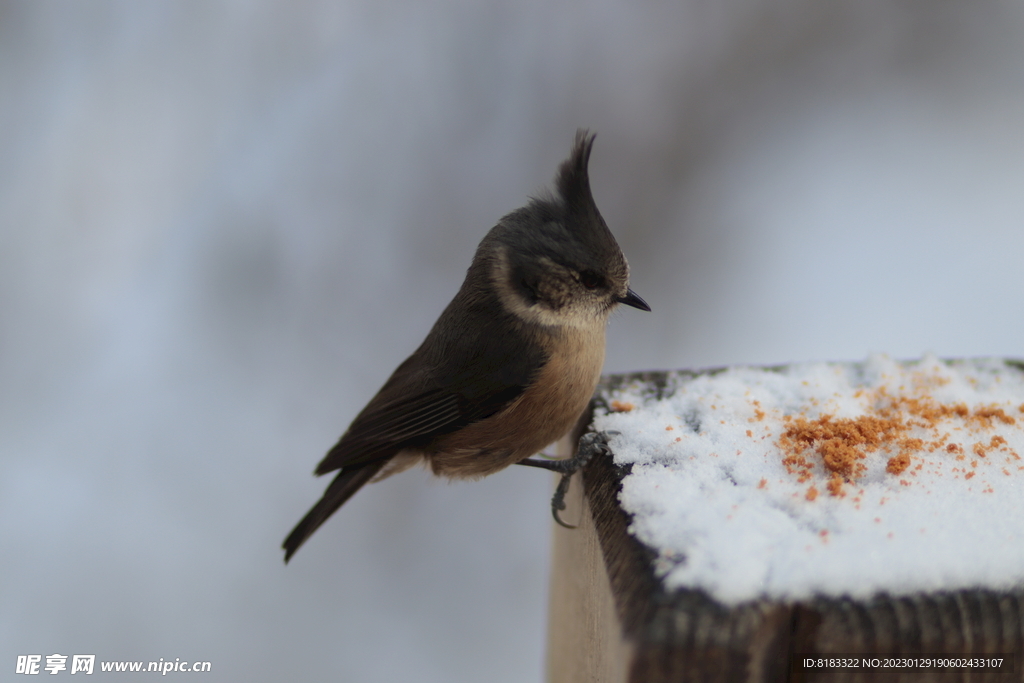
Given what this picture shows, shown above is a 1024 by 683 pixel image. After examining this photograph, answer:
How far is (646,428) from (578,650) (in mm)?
403

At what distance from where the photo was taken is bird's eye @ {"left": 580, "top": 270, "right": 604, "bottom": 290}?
4.84ft

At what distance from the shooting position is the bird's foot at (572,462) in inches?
53.5

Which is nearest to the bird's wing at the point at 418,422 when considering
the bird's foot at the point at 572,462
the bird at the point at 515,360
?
the bird at the point at 515,360

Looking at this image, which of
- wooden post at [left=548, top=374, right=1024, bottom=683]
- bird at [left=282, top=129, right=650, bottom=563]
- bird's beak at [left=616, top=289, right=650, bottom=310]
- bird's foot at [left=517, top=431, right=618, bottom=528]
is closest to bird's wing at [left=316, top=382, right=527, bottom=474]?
bird at [left=282, top=129, right=650, bottom=563]

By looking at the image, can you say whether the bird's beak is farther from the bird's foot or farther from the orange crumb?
the orange crumb

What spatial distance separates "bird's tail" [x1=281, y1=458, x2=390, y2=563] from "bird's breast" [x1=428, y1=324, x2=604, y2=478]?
0.49 feet

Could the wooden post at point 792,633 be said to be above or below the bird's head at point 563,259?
below

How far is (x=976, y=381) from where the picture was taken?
162 centimetres

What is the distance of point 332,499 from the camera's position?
4.89ft

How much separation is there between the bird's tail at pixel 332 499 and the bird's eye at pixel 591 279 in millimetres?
542

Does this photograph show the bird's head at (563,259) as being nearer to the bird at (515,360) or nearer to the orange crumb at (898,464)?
the bird at (515,360)

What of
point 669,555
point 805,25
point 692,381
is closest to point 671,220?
point 805,25

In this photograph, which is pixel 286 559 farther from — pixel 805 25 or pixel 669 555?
pixel 805 25

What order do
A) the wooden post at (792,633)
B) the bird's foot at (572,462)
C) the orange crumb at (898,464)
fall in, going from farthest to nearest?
the bird's foot at (572,462) < the orange crumb at (898,464) < the wooden post at (792,633)
